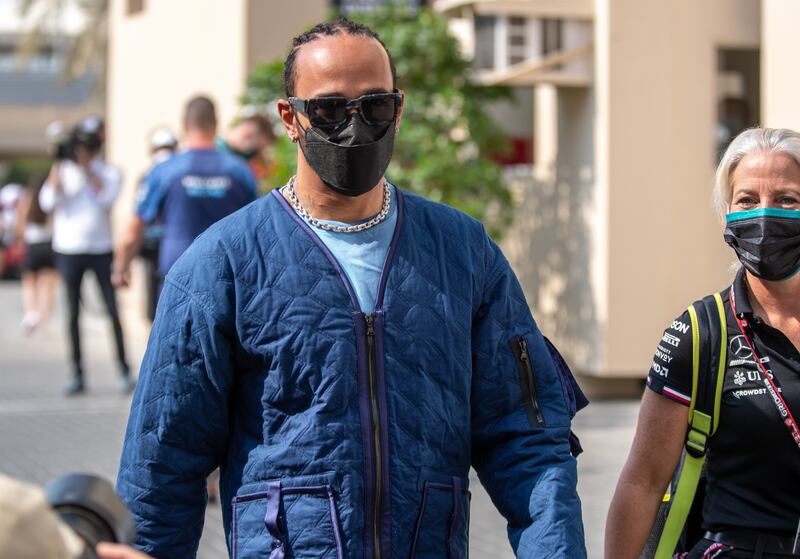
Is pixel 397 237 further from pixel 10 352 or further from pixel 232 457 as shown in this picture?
pixel 10 352

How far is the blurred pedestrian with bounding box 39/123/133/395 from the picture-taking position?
36.8 ft

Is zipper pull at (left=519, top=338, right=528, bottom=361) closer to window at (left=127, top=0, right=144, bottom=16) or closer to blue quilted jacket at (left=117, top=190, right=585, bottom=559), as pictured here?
blue quilted jacket at (left=117, top=190, right=585, bottom=559)

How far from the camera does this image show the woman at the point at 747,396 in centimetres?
322

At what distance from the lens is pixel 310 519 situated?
9.39 feet

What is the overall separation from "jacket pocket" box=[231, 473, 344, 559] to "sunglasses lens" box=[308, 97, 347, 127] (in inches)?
30.6

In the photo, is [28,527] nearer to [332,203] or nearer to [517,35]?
[332,203]

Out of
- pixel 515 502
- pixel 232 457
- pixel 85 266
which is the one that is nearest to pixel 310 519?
pixel 232 457

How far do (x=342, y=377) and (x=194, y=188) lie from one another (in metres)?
4.86

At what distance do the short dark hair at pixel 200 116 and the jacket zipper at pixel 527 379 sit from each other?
4924 millimetres

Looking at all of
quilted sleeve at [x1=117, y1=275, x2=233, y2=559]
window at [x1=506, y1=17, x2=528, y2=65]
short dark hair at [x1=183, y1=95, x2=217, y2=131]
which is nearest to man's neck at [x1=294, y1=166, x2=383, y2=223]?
quilted sleeve at [x1=117, y1=275, x2=233, y2=559]

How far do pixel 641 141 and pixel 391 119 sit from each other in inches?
295

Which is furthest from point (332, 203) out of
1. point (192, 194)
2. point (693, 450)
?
point (192, 194)

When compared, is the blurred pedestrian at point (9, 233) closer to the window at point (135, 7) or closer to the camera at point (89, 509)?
the window at point (135, 7)

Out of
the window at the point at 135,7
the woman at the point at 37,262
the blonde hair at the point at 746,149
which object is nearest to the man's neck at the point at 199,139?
the blonde hair at the point at 746,149
